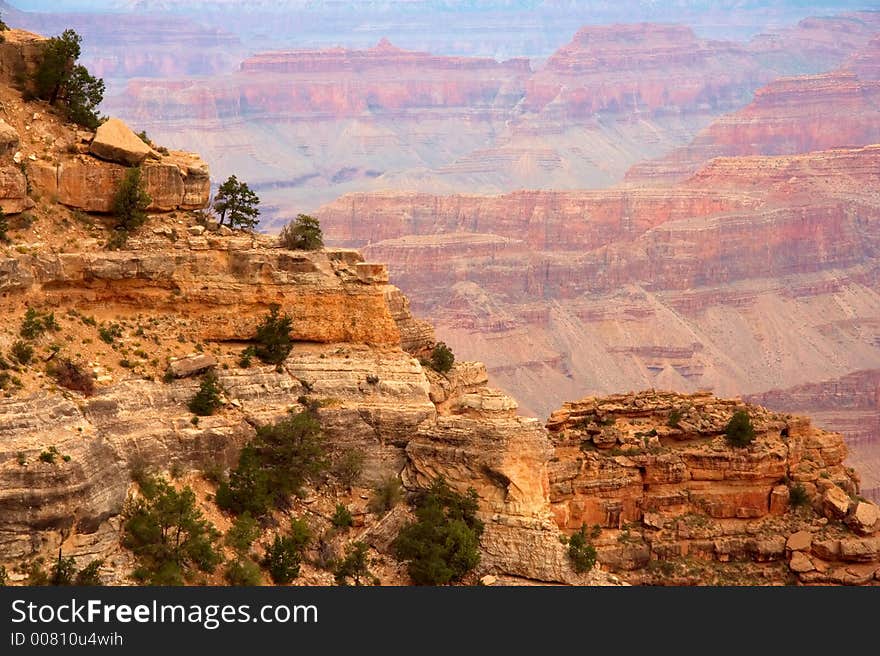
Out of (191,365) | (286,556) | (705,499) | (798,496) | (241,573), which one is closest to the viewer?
(241,573)

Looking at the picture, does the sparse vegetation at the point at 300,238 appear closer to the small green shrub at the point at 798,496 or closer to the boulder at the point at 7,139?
the boulder at the point at 7,139

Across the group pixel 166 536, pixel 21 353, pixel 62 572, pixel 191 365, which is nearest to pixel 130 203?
pixel 191 365

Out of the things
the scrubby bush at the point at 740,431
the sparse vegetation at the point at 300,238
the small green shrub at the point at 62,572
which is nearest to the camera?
the small green shrub at the point at 62,572

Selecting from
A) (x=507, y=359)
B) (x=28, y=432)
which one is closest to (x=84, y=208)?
(x=28, y=432)

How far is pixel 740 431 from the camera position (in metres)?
60.0

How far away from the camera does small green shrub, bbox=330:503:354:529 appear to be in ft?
158

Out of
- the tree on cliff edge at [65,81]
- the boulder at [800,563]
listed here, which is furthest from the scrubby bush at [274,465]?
the boulder at [800,563]

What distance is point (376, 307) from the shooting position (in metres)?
50.4

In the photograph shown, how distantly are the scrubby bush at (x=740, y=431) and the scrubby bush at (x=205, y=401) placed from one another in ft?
65.1

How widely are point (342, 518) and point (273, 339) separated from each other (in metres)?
4.96

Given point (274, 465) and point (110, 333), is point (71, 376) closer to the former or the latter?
point (110, 333)

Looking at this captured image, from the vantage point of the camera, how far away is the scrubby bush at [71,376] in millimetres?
43781

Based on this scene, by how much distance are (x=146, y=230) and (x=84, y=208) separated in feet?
5.56

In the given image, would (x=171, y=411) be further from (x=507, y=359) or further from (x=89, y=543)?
(x=507, y=359)
